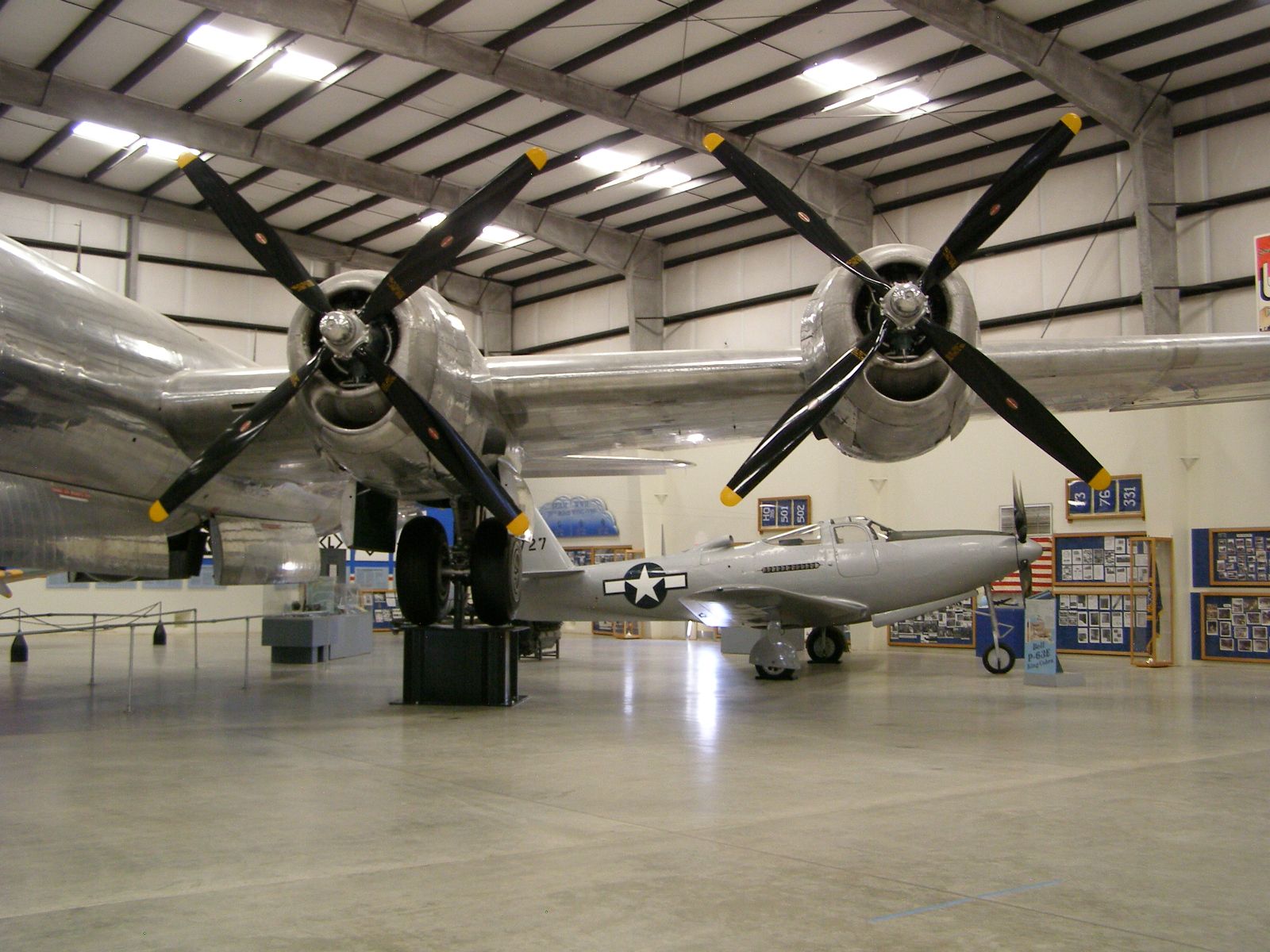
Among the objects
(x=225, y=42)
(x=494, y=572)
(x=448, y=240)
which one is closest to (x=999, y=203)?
(x=448, y=240)

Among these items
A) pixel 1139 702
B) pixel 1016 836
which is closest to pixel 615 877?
pixel 1016 836

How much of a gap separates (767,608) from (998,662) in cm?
401

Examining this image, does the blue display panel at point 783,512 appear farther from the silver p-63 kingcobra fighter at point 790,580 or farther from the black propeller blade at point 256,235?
the black propeller blade at point 256,235

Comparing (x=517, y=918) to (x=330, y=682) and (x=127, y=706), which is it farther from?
(x=330, y=682)

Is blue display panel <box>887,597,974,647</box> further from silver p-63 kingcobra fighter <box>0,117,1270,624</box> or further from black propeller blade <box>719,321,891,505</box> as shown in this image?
black propeller blade <box>719,321,891,505</box>

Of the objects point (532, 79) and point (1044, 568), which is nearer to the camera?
point (532, 79)

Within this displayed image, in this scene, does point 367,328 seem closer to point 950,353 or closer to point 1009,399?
point 950,353

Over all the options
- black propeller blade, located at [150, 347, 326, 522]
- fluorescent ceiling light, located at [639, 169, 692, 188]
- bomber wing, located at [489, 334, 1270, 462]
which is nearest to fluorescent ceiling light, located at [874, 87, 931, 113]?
fluorescent ceiling light, located at [639, 169, 692, 188]

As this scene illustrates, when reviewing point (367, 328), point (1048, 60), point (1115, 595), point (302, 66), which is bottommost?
point (1115, 595)

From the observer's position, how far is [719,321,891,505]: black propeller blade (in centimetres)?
925

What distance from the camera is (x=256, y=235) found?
9.61 meters

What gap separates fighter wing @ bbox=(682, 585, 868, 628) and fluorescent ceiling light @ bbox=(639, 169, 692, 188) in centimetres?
1240

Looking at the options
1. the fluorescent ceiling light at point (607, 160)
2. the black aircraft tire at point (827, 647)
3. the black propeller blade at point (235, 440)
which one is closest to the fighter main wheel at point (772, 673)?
the black aircraft tire at point (827, 647)

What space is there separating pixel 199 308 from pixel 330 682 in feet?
61.0
